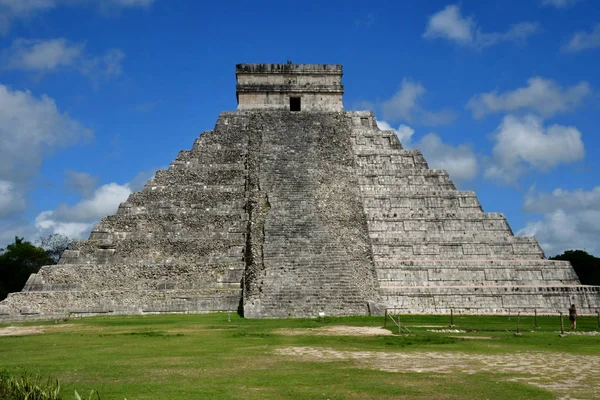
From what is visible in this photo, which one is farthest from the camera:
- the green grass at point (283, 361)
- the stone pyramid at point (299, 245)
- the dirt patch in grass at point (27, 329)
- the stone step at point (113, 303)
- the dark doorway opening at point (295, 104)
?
the dark doorway opening at point (295, 104)

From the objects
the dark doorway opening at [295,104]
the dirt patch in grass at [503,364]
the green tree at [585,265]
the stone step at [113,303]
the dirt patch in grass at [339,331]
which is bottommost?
the dirt patch in grass at [503,364]

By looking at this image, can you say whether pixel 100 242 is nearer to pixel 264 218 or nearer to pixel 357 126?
pixel 264 218

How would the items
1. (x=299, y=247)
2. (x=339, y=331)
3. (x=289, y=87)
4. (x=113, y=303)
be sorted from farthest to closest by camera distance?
(x=289, y=87)
(x=299, y=247)
(x=113, y=303)
(x=339, y=331)

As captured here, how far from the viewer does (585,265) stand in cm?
4228

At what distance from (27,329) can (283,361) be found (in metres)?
9.11

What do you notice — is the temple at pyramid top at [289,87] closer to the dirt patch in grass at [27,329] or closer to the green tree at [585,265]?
the dirt patch in grass at [27,329]

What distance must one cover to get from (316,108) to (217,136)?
522cm

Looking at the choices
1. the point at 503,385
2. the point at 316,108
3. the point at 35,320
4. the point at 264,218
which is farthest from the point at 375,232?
the point at 503,385

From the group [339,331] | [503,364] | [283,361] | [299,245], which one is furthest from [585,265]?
[283,361]

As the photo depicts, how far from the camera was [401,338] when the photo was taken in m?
11.5

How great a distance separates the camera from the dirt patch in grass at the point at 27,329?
1397 cm

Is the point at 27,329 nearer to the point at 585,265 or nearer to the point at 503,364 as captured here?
the point at 503,364

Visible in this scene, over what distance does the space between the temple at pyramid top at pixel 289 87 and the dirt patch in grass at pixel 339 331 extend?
15.9 metres

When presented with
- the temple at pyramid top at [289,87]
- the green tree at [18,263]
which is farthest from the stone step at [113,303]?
the green tree at [18,263]
